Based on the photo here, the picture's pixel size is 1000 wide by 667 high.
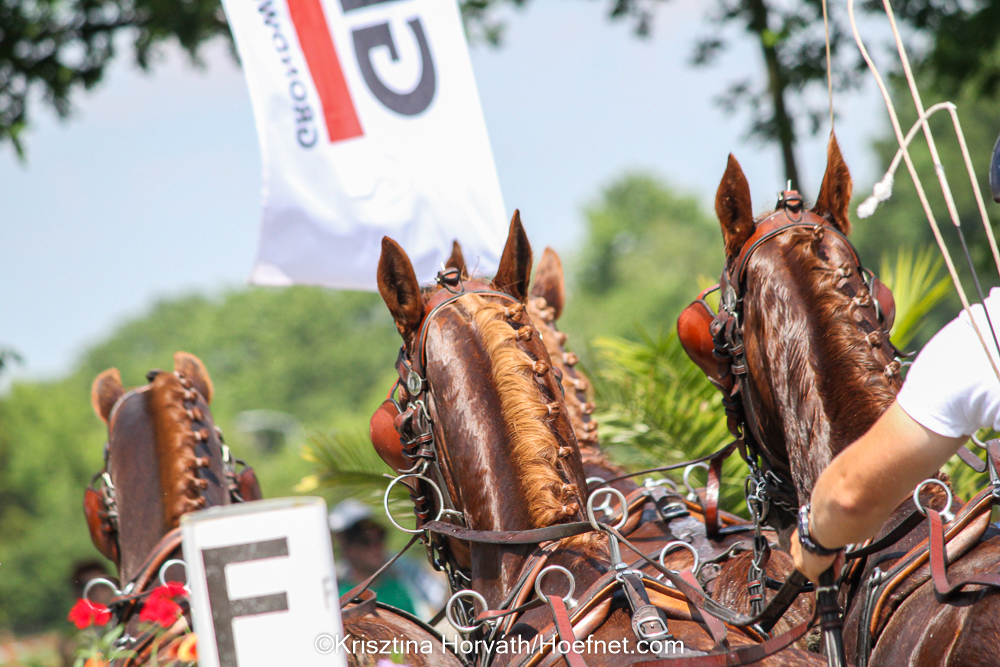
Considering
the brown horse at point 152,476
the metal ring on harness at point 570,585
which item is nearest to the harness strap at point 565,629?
the metal ring on harness at point 570,585

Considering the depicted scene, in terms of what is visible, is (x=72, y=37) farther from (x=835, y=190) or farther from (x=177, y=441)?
(x=835, y=190)

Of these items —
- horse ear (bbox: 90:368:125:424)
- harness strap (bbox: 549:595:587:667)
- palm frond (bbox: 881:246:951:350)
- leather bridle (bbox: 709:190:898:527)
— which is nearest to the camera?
harness strap (bbox: 549:595:587:667)

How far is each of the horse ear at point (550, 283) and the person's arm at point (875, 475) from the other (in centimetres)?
280

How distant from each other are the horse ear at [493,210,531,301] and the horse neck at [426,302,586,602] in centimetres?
21

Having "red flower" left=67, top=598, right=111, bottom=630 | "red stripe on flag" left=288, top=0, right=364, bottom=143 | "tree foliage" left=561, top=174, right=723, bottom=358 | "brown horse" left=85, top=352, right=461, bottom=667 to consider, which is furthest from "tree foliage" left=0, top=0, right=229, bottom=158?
"tree foliage" left=561, top=174, right=723, bottom=358

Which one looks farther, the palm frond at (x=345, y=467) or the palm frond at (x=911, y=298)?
the palm frond at (x=345, y=467)

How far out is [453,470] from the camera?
2.69m

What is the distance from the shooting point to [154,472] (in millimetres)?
3773

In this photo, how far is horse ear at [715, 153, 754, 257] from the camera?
2.83 m

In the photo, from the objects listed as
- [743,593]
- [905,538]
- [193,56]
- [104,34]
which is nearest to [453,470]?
[743,593]

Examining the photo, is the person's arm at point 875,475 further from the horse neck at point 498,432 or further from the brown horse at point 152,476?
the brown horse at point 152,476

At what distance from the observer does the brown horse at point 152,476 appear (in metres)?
3.68

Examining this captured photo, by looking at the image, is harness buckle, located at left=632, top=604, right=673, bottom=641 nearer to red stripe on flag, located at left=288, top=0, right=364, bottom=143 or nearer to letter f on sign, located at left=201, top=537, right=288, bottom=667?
letter f on sign, located at left=201, top=537, right=288, bottom=667

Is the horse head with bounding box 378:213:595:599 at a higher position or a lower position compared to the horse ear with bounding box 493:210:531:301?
lower
